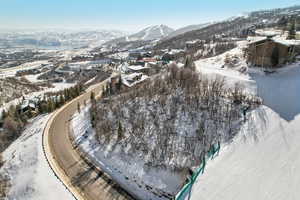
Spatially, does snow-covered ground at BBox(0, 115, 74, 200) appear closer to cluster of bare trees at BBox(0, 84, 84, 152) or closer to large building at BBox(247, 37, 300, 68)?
cluster of bare trees at BBox(0, 84, 84, 152)

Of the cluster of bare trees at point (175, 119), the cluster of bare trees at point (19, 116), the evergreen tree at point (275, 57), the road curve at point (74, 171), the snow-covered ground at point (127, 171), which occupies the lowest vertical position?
the cluster of bare trees at point (19, 116)

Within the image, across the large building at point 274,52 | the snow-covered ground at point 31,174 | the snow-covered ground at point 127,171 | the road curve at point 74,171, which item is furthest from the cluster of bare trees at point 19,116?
the large building at point 274,52

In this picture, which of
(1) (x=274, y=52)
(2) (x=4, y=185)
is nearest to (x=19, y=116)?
(2) (x=4, y=185)

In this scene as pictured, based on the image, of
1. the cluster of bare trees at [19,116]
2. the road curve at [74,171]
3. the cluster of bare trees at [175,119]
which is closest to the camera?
the road curve at [74,171]

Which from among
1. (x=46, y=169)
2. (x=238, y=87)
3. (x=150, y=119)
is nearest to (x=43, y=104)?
(x=46, y=169)

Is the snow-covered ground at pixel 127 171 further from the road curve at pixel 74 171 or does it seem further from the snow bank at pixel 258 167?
the snow bank at pixel 258 167

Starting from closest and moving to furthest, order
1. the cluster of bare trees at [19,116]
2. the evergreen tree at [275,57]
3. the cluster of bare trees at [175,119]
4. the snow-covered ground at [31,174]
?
the snow-covered ground at [31,174]
the cluster of bare trees at [175,119]
the evergreen tree at [275,57]
the cluster of bare trees at [19,116]

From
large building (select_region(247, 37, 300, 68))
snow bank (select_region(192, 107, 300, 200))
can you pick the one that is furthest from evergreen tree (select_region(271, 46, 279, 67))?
snow bank (select_region(192, 107, 300, 200))
